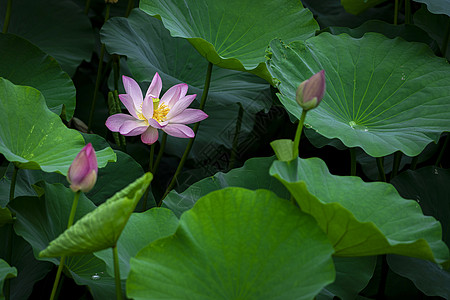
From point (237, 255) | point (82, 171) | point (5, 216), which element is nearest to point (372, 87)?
point (237, 255)

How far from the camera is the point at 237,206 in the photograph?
0.86m

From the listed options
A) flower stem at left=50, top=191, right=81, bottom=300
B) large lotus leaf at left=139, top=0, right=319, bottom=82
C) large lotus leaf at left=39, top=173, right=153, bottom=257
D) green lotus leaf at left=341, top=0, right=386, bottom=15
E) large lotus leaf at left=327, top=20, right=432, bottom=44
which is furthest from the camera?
green lotus leaf at left=341, top=0, right=386, bottom=15

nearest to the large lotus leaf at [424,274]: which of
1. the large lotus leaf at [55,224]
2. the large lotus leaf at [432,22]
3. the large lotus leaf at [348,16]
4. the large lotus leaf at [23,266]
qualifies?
the large lotus leaf at [55,224]

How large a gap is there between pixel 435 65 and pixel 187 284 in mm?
987

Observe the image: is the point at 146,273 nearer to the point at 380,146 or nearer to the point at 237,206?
the point at 237,206

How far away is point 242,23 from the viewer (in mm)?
1513

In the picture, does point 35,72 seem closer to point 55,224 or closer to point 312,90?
point 55,224

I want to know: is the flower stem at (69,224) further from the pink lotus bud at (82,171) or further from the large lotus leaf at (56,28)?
the large lotus leaf at (56,28)

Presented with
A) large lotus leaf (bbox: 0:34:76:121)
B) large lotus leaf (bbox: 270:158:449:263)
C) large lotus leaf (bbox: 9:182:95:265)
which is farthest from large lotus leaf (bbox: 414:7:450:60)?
large lotus leaf (bbox: 9:182:95:265)

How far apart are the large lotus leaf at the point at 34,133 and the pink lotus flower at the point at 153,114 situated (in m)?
0.09

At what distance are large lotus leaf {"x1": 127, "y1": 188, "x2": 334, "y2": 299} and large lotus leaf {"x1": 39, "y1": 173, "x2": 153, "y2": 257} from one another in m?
0.07

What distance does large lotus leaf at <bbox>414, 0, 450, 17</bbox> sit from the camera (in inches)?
57.8

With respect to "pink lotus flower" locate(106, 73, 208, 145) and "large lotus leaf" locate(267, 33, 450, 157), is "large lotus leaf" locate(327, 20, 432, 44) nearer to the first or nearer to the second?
"large lotus leaf" locate(267, 33, 450, 157)

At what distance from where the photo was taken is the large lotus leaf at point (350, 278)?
3.43 ft
